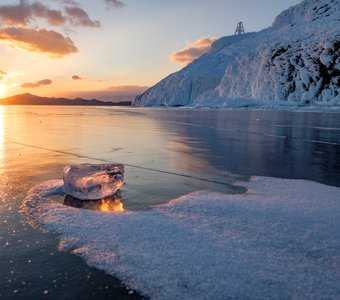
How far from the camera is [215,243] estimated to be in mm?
2721

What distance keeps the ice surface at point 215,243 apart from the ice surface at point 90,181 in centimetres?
37

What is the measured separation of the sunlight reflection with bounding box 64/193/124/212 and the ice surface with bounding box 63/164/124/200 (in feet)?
0.28

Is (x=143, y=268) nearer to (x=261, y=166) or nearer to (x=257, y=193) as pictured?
(x=257, y=193)

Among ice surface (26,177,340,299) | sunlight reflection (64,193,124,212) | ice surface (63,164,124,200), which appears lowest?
→ ice surface (26,177,340,299)

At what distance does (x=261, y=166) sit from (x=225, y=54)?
139 metres

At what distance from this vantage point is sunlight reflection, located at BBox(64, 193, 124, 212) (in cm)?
371

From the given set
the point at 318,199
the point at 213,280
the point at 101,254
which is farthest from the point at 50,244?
the point at 318,199

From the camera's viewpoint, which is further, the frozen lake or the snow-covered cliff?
the snow-covered cliff

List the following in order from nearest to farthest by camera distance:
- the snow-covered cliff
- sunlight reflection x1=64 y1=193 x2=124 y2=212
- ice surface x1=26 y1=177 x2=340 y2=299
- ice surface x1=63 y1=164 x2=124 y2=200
Result: ice surface x1=26 y1=177 x2=340 y2=299 < sunlight reflection x1=64 y1=193 x2=124 y2=212 < ice surface x1=63 y1=164 x2=124 y2=200 < the snow-covered cliff

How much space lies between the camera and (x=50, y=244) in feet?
8.84

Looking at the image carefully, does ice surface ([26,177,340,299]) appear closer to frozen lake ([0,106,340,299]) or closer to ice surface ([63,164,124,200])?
frozen lake ([0,106,340,299])

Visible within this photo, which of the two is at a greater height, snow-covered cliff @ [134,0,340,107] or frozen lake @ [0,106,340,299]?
snow-covered cliff @ [134,0,340,107]

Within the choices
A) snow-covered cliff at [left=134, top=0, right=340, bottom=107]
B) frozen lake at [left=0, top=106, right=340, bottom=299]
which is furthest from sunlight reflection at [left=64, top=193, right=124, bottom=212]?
snow-covered cliff at [left=134, top=0, right=340, bottom=107]

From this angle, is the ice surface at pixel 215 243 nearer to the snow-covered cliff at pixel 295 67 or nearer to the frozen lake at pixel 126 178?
the frozen lake at pixel 126 178
